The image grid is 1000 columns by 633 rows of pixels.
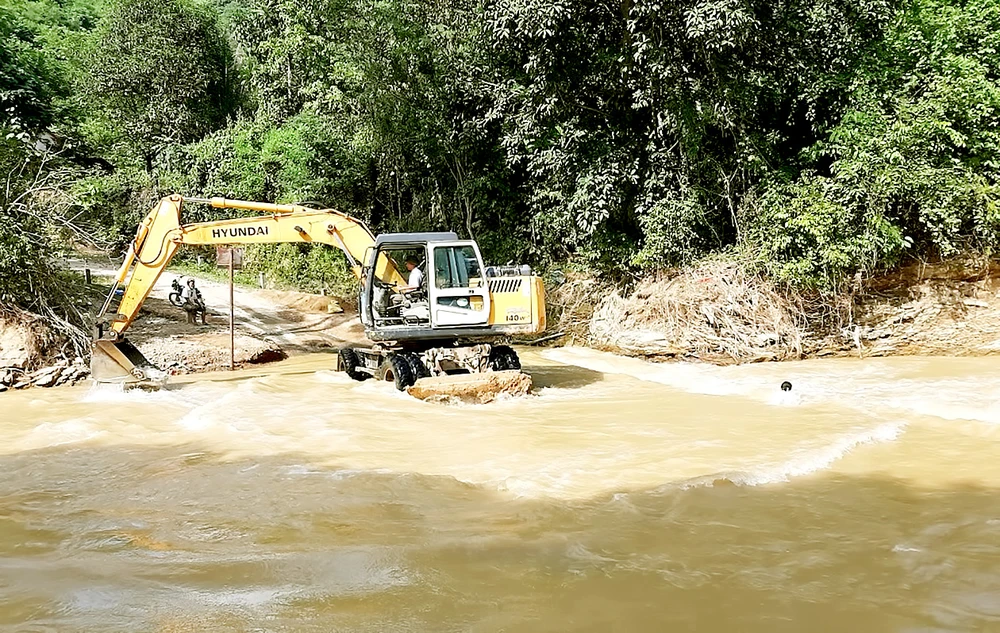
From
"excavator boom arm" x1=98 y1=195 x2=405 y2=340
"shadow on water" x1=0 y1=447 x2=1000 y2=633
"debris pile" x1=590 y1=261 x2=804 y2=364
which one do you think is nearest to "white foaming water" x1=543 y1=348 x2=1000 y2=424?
"debris pile" x1=590 y1=261 x2=804 y2=364

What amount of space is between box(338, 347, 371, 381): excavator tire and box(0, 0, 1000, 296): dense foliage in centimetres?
595

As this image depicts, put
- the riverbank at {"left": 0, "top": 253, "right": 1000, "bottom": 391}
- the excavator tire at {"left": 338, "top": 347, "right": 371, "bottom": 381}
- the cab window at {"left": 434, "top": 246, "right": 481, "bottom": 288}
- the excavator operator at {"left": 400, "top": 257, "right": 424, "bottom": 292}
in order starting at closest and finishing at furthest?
1. the cab window at {"left": 434, "top": 246, "right": 481, "bottom": 288}
2. the excavator operator at {"left": 400, "top": 257, "right": 424, "bottom": 292}
3. the excavator tire at {"left": 338, "top": 347, "right": 371, "bottom": 381}
4. the riverbank at {"left": 0, "top": 253, "right": 1000, "bottom": 391}

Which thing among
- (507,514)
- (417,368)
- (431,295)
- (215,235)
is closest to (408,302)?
(431,295)

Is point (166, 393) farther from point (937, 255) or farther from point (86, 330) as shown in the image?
point (937, 255)

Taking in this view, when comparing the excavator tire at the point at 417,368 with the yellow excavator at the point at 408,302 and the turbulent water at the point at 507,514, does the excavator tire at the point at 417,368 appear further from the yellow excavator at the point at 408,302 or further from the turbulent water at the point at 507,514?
the turbulent water at the point at 507,514

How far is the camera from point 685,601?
13.0 feet

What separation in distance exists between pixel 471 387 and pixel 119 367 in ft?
16.3

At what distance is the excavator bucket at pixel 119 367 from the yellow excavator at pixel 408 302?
0.04 feet

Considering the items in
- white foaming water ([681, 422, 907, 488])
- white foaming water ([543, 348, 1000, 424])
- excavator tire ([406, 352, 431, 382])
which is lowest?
white foaming water ([681, 422, 907, 488])

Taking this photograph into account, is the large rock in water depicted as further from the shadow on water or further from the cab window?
the shadow on water

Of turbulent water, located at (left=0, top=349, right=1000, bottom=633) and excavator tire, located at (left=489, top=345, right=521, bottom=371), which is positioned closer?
turbulent water, located at (left=0, top=349, right=1000, bottom=633)

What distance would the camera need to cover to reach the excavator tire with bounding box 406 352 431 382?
10.4 metres

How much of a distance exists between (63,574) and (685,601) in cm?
347

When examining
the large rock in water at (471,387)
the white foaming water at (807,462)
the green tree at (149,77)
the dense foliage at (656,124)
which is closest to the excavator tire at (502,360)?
the large rock in water at (471,387)
